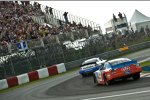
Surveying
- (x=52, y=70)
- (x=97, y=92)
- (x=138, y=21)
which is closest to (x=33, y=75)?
(x=52, y=70)

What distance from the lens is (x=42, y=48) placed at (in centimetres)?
3266

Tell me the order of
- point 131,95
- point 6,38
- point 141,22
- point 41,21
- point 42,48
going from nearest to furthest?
point 131,95 → point 6,38 → point 42,48 → point 41,21 → point 141,22

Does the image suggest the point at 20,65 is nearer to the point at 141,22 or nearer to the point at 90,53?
the point at 90,53

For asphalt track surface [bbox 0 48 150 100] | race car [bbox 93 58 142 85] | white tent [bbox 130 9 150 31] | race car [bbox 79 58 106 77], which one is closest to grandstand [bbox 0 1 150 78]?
white tent [bbox 130 9 150 31]

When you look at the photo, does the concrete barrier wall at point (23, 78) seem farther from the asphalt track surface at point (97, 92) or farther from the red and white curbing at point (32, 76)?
the asphalt track surface at point (97, 92)

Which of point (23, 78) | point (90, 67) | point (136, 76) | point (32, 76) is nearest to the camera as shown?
point (136, 76)

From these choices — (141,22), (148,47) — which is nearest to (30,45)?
(148,47)

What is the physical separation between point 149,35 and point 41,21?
12.9 meters

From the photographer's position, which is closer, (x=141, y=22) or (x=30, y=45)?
(x=30, y=45)

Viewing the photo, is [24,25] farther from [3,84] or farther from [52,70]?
[3,84]

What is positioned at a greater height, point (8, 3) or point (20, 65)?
point (8, 3)

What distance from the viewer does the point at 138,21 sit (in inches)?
1935

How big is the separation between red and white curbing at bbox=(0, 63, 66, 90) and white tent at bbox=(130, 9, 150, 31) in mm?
17379

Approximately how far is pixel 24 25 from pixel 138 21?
64.9ft
